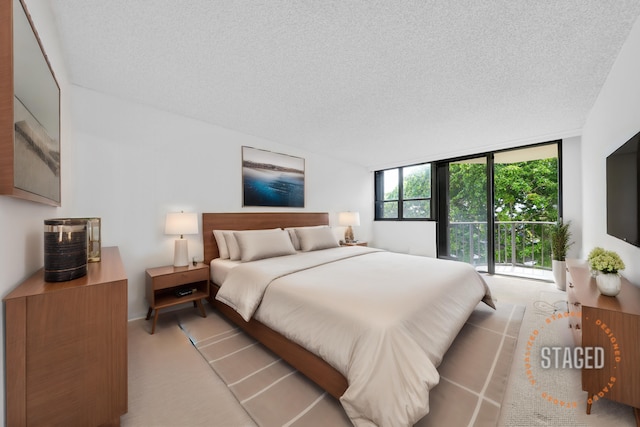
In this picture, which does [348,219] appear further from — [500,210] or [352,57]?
[352,57]

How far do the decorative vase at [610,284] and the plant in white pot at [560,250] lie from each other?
2.49 meters

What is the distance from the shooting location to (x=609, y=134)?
209 centimetres

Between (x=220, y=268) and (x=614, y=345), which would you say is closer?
(x=614, y=345)

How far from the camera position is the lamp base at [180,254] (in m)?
2.59

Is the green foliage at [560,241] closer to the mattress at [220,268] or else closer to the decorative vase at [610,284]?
the decorative vase at [610,284]

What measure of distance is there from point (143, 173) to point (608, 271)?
404 cm

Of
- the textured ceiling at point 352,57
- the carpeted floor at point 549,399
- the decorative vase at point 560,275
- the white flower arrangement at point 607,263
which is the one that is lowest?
the carpeted floor at point 549,399

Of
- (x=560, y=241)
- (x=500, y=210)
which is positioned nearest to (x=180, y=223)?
(x=560, y=241)

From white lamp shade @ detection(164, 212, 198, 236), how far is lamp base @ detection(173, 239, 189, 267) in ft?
0.42

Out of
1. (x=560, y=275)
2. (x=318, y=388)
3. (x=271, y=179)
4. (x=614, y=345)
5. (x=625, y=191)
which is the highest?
(x=271, y=179)

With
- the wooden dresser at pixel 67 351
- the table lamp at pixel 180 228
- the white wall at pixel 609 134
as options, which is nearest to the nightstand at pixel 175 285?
the table lamp at pixel 180 228

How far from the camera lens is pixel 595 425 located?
1.26 meters

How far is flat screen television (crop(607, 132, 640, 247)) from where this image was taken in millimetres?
1402

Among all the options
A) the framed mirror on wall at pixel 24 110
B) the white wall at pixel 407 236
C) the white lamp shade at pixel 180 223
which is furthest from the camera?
the white wall at pixel 407 236
